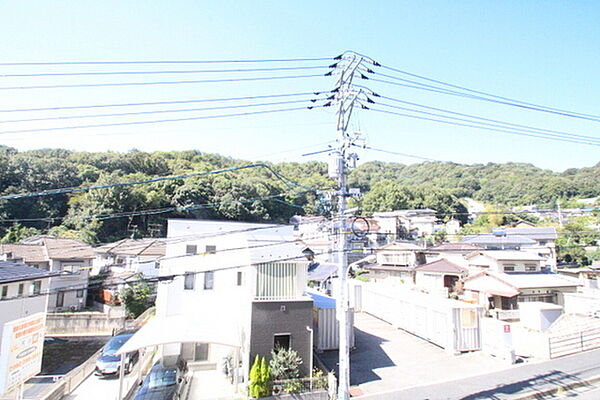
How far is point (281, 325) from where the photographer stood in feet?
34.0

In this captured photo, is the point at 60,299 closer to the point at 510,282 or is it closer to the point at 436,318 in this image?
the point at 436,318

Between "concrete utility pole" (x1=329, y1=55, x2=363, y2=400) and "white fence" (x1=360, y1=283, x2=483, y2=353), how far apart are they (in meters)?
6.42

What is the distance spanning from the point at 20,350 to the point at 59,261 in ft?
68.7

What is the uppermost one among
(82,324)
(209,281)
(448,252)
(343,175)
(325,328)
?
(343,175)

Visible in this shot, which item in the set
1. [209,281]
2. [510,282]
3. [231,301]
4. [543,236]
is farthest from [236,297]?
[543,236]

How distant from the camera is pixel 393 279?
31031 mm

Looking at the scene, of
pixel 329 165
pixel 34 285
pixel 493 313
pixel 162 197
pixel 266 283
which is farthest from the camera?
pixel 162 197

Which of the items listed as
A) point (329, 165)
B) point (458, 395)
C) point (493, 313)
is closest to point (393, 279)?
point (493, 313)

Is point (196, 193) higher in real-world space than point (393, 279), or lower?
higher

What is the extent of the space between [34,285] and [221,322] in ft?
43.6

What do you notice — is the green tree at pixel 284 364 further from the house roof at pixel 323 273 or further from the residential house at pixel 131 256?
the residential house at pixel 131 256

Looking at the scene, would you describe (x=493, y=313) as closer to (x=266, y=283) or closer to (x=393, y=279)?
(x=393, y=279)

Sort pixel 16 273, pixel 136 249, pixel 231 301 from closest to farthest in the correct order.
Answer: pixel 231 301 → pixel 16 273 → pixel 136 249

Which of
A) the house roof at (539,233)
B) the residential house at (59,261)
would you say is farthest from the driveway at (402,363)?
the house roof at (539,233)
